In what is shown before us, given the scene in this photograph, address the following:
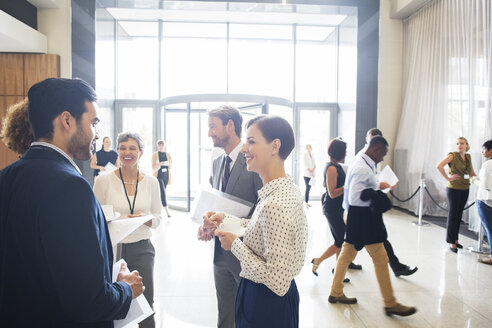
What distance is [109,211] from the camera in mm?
1659

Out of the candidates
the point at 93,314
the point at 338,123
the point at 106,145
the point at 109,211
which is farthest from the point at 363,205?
the point at 338,123

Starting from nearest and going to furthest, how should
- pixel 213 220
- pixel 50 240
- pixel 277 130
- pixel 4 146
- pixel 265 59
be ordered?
1. pixel 50 240
2. pixel 277 130
3. pixel 213 220
4. pixel 4 146
5. pixel 265 59

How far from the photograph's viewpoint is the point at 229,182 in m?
2.09

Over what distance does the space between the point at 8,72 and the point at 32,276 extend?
8.09 meters

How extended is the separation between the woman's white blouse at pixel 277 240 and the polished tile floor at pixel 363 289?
545 millimetres

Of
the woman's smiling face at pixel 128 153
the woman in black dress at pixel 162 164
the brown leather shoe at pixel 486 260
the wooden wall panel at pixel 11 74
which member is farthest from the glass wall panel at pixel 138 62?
the brown leather shoe at pixel 486 260

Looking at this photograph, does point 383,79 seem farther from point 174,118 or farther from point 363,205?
point 363,205

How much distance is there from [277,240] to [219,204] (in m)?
0.65

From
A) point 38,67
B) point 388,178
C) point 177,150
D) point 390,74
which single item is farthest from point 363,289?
point 38,67

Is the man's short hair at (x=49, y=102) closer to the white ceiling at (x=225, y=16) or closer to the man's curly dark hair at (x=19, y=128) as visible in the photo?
the man's curly dark hair at (x=19, y=128)

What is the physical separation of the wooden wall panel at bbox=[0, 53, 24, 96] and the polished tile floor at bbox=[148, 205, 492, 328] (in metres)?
4.94

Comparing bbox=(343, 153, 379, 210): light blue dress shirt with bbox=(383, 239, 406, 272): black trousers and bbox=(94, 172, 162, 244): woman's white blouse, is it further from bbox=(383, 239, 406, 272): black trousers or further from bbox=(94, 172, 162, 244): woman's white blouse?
bbox=(94, 172, 162, 244): woman's white blouse

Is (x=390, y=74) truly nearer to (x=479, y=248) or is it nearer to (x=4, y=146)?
(x=479, y=248)

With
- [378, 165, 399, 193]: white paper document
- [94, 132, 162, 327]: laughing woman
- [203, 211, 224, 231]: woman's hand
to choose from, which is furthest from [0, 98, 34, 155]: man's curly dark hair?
[378, 165, 399, 193]: white paper document
